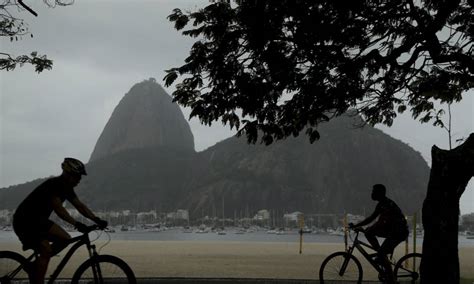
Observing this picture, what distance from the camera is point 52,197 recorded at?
5719 millimetres

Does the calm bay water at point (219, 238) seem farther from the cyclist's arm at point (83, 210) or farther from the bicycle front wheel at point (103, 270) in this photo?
the cyclist's arm at point (83, 210)

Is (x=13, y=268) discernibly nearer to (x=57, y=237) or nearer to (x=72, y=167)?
(x=57, y=237)

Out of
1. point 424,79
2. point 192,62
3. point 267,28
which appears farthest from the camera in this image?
point 424,79

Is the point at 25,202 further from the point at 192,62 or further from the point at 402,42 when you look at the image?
the point at 402,42

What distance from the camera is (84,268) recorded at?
19.3 feet

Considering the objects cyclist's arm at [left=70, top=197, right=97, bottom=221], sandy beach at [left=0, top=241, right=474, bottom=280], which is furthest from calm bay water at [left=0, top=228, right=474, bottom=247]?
cyclist's arm at [left=70, top=197, right=97, bottom=221]

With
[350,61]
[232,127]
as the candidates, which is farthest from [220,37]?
[350,61]

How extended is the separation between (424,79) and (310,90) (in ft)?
11.5

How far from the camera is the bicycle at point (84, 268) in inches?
227

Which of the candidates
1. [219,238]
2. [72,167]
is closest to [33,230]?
[72,167]

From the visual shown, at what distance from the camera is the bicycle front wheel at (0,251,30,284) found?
19.8 ft

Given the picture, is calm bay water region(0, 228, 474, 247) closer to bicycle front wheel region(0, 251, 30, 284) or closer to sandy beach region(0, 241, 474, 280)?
sandy beach region(0, 241, 474, 280)

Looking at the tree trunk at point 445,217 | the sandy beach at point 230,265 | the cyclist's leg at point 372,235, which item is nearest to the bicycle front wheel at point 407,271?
the cyclist's leg at point 372,235

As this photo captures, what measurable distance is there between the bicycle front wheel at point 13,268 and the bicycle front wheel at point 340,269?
4.54m
